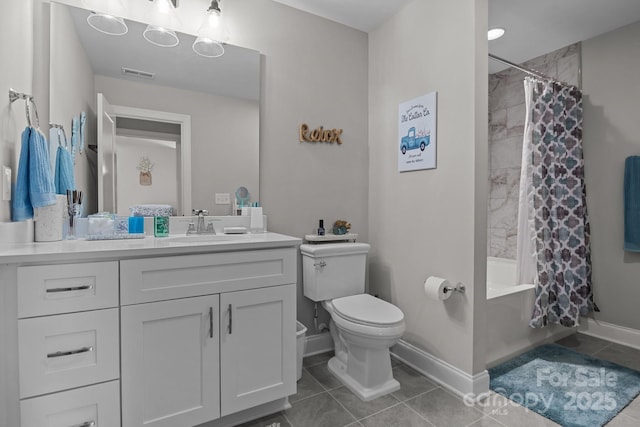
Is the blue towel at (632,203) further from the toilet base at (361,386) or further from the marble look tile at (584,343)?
the toilet base at (361,386)

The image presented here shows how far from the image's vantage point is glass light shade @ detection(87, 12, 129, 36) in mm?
1735

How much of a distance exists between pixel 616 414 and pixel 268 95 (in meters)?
2.74

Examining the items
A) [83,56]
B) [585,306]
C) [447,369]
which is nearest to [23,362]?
[83,56]

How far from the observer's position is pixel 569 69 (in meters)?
2.84

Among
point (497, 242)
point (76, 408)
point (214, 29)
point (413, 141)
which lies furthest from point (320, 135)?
point (497, 242)

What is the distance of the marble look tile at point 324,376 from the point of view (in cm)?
200

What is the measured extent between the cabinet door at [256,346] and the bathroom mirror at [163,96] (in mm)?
773

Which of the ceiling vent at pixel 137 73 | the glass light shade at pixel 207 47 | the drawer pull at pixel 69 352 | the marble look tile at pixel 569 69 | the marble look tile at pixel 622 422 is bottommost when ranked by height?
the marble look tile at pixel 622 422

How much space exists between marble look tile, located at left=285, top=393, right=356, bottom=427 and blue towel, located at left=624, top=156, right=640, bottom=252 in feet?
8.14

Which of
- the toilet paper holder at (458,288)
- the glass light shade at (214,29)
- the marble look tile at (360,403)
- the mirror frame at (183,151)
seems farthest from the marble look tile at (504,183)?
the mirror frame at (183,151)

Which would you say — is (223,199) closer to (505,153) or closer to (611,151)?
(505,153)

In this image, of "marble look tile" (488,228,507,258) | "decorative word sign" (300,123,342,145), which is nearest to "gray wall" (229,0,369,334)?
"decorative word sign" (300,123,342,145)

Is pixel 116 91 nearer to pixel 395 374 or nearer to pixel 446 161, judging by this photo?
pixel 446 161

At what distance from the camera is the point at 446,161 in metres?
2.02
